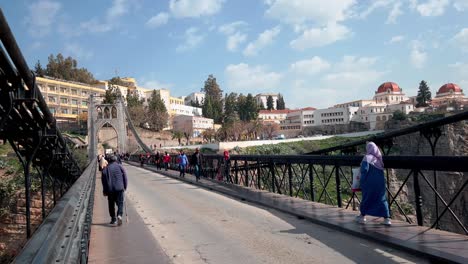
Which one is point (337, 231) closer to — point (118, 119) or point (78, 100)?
point (118, 119)

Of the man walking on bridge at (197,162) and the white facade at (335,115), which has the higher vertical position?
the white facade at (335,115)

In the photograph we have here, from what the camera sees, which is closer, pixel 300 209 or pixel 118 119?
pixel 300 209

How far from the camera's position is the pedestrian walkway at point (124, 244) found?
20.8 ft

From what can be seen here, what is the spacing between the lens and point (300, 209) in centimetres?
1000

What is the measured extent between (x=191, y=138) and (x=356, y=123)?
48378 millimetres

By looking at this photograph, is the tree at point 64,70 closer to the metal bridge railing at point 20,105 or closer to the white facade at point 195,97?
the white facade at point 195,97

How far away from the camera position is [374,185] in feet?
24.3

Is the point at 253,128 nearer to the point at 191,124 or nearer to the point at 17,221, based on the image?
the point at 191,124

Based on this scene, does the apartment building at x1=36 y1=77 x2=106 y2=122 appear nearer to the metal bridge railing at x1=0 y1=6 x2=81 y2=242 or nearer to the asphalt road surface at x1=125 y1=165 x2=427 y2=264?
the metal bridge railing at x1=0 y1=6 x2=81 y2=242

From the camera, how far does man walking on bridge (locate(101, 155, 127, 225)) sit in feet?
30.6

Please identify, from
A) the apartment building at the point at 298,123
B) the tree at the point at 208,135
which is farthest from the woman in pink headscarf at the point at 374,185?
the apartment building at the point at 298,123

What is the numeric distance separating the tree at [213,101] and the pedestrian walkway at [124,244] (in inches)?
5014

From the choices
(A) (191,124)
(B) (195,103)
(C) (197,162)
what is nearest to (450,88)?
(A) (191,124)

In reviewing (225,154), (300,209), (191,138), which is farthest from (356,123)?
(300,209)
